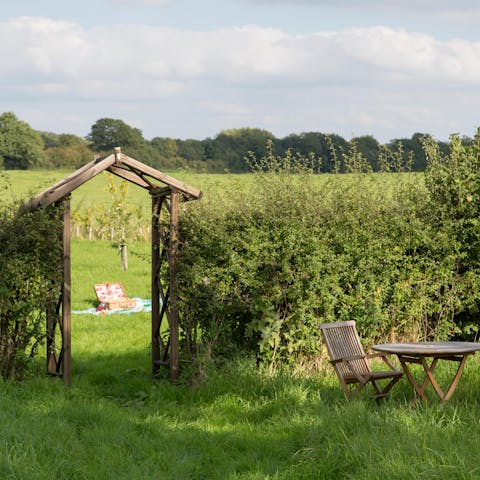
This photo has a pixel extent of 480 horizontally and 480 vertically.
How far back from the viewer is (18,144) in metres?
64.6

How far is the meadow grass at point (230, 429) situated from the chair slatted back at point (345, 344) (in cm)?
40

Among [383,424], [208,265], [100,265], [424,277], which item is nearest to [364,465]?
[383,424]

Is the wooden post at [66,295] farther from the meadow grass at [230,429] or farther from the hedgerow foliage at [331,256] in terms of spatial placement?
the hedgerow foliage at [331,256]

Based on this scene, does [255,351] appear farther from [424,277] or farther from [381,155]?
[381,155]

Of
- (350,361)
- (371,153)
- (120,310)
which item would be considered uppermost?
(371,153)

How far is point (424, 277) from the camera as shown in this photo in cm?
1257

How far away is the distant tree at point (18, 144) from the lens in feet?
212

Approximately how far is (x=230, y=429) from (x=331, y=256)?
3657 millimetres

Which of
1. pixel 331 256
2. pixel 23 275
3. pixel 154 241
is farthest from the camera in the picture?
pixel 154 241

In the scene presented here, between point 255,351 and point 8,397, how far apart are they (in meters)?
3.53

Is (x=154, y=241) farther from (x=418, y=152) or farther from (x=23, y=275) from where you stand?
(x=418, y=152)

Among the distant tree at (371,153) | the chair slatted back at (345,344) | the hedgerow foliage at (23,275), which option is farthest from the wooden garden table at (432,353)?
the distant tree at (371,153)

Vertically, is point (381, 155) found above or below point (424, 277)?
above

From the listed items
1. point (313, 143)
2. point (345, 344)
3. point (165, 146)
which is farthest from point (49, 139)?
point (345, 344)
